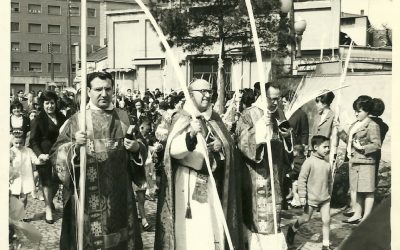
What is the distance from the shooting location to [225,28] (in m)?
4.34

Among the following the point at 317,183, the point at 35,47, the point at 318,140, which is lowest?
the point at 317,183

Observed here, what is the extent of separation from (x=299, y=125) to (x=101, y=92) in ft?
9.51

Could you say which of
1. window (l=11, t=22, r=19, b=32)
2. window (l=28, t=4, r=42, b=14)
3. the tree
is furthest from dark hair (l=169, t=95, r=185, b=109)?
window (l=11, t=22, r=19, b=32)

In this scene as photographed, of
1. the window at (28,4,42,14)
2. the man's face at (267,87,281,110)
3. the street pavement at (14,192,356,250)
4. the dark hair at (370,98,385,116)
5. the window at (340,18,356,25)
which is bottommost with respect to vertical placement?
the street pavement at (14,192,356,250)

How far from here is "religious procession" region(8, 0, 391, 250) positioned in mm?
3264

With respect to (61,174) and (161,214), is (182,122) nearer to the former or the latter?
(161,214)

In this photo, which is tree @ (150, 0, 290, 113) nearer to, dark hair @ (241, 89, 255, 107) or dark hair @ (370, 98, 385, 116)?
dark hair @ (241, 89, 255, 107)

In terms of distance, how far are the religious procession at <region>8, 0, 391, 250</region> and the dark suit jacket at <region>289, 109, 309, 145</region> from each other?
0.01 metres

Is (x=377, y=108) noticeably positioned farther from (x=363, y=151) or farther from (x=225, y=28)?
(x=225, y=28)

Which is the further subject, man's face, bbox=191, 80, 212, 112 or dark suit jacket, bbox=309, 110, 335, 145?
dark suit jacket, bbox=309, 110, 335, 145

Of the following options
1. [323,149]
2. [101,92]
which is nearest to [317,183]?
[323,149]

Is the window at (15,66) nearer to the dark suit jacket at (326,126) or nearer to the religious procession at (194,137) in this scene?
the religious procession at (194,137)

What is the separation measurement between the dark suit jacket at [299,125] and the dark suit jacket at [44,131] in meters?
2.28

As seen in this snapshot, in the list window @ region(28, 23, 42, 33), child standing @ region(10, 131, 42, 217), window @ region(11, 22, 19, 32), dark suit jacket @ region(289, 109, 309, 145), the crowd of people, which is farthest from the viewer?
dark suit jacket @ region(289, 109, 309, 145)
